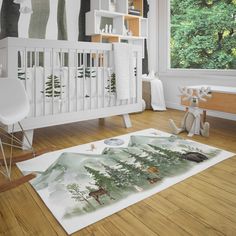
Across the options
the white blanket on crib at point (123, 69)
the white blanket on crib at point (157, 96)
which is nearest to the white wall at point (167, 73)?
the white blanket on crib at point (157, 96)

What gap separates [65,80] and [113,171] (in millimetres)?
1043

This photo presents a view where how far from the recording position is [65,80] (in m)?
2.30

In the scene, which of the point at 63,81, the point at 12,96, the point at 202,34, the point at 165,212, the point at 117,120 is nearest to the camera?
the point at 165,212

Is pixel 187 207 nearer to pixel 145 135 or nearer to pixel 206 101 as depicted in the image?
pixel 145 135

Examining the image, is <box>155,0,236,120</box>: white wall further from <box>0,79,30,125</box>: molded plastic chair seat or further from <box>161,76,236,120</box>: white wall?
<box>0,79,30,125</box>: molded plastic chair seat

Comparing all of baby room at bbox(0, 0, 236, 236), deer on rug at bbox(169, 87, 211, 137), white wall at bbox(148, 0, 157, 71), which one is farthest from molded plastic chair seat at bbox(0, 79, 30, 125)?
white wall at bbox(148, 0, 157, 71)

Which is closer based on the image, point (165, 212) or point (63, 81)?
point (165, 212)

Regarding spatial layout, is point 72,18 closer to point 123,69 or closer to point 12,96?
point 123,69

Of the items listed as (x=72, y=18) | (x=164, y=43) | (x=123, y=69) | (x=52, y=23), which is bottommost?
(x=123, y=69)

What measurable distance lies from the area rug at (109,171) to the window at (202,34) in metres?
1.70

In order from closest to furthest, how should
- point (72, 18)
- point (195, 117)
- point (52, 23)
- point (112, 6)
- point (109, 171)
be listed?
point (109, 171), point (195, 117), point (52, 23), point (72, 18), point (112, 6)

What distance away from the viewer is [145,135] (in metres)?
2.48

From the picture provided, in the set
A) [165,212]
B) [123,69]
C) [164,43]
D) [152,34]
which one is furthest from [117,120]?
[165,212]

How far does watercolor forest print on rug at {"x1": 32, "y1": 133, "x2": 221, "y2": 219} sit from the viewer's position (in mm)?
1348
